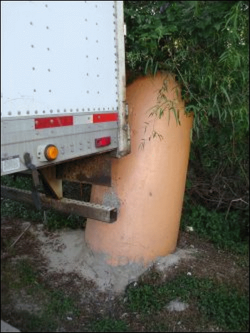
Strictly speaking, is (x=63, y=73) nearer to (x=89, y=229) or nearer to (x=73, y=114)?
(x=73, y=114)

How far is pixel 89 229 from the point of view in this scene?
3.70m

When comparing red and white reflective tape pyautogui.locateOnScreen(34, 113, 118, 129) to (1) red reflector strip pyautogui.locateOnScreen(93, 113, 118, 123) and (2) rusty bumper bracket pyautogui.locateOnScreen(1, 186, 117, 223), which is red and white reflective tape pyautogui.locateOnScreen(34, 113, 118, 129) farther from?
(2) rusty bumper bracket pyautogui.locateOnScreen(1, 186, 117, 223)

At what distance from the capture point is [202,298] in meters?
3.06

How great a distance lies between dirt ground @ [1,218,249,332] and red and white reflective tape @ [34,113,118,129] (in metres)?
1.61

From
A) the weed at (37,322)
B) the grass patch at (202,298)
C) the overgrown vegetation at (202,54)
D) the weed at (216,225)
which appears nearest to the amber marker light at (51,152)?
the overgrown vegetation at (202,54)

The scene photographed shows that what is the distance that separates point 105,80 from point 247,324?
2.20 meters

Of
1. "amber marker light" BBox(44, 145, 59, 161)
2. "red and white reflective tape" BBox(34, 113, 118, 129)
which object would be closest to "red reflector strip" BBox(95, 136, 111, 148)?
"red and white reflective tape" BBox(34, 113, 118, 129)

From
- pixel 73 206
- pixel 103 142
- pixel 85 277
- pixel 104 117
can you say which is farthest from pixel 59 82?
pixel 85 277

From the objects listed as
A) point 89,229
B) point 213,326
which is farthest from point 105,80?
point 213,326

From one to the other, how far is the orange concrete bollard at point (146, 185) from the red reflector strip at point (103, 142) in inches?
22.6

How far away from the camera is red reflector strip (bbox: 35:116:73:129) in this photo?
209cm

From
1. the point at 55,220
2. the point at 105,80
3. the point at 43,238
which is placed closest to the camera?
the point at 105,80

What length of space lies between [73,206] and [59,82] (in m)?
1.37

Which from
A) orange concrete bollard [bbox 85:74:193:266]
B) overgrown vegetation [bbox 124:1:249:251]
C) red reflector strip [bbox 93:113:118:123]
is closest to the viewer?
red reflector strip [bbox 93:113:118:123]
